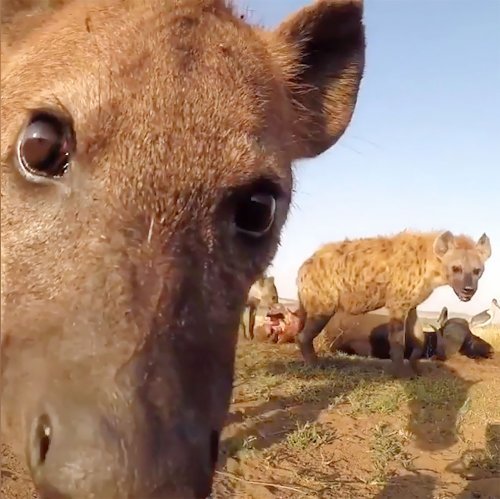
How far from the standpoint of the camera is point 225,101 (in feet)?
7.14

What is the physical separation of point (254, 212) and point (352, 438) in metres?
4.96

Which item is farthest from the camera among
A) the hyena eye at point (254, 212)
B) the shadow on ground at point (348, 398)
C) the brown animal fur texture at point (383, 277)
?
the brown animal fur texture at point (383, 277)

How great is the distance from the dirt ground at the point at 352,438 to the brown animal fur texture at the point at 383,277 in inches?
59.8

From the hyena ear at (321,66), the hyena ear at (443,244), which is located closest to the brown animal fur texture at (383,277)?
the hyena ear at (443,244)

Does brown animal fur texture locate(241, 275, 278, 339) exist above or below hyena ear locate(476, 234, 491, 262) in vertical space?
below

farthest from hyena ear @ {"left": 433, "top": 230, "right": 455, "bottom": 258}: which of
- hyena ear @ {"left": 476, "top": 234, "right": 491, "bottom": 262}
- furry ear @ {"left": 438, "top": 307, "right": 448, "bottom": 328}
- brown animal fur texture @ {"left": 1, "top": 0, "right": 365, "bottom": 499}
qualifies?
brown animal fur texture @ {"left": 1, "top": 0, "right": 365, "bottom": 499}

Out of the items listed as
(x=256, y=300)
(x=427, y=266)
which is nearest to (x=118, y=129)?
(x=427, y=266)

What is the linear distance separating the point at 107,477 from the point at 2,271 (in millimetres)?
813

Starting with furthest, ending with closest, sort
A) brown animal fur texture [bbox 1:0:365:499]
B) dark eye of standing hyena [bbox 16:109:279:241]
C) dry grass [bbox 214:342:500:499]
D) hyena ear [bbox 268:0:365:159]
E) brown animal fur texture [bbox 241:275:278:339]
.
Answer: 1. brown animal fur texture [bbox 241:275:278:339]
2. dry grass [bbox 214:342:500:499]
3. hyena ear [bbox 268:0:365:159]
4. dark eye of standing hyena [bbox 16:109:279:241]
5. brown animal fur texture [bbox 1:0:365:499]

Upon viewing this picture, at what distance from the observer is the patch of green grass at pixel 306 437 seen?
6.22 m

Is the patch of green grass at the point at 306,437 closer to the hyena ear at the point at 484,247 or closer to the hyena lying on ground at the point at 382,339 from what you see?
the hyena lying on ground at the point at 382,339

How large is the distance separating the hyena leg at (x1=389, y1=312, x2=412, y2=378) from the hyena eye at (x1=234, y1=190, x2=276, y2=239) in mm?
7781

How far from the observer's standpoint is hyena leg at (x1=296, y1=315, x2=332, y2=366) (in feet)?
34.1

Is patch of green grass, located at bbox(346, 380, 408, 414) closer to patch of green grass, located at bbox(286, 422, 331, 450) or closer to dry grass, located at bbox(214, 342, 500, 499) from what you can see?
dry grass, located at bbox(214, 342, 500, 499)
